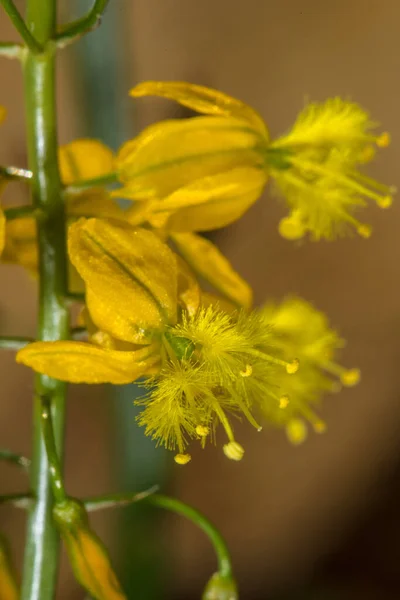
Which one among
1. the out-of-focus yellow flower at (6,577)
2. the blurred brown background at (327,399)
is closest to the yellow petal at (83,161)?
the out-of-focus yellow flower at (6,577)

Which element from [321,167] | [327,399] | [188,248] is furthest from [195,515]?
[327,399]

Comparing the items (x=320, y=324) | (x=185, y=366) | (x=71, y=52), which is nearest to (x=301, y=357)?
(x=320, y=324)

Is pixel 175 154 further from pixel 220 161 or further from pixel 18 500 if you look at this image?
Result: pixel 18 500

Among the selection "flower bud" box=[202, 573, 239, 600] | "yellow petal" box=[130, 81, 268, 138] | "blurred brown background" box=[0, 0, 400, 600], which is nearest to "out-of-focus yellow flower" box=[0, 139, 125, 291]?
"yellow petal" box=[130, 81, 268, 138]

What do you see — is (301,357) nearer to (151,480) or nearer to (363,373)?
(151,480)

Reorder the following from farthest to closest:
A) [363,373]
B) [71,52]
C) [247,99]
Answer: [363,373], [247,99], [71,52]
